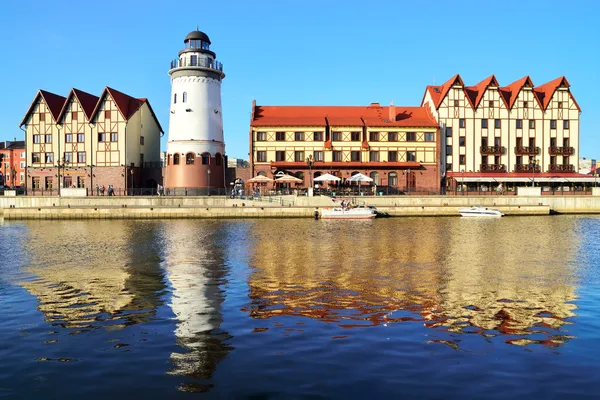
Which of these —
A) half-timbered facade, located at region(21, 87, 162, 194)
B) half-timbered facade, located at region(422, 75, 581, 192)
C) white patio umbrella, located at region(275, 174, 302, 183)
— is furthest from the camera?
half-timbered facade, located at region(422, 75, 581, 192)

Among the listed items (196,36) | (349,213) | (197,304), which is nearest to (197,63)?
(196,36)

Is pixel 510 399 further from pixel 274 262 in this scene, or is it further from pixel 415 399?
pixel 274 262

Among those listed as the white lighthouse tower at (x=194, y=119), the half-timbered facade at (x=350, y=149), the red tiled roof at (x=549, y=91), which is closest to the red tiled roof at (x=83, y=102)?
the white lighthouse tower at (x=194, y=119)

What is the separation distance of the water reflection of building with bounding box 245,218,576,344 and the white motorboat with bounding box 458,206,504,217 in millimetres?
17011

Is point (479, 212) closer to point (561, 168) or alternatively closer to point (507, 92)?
point (561, 168)

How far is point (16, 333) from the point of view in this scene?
12062 millimetres

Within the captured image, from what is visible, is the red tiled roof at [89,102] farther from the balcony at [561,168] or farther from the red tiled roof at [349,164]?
the balcony at [561,168]

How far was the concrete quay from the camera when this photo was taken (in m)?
53.5

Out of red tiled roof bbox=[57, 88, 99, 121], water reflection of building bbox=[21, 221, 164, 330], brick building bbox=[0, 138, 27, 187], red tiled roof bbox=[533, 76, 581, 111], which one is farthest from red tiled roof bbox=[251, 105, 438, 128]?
brick building bbox=[0, 138, 27, 187]

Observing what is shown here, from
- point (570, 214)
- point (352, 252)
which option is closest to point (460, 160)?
point (570, 214)

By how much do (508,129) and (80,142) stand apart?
197ft

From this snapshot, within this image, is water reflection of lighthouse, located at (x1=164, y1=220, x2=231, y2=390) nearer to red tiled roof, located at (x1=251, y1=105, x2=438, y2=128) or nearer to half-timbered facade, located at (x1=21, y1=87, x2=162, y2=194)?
red tiled roof, located at (x1=251, y1=105, x2=438, y2=128)

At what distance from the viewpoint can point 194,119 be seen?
60156 millimetres

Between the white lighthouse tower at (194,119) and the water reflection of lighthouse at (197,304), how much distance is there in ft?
96.8
